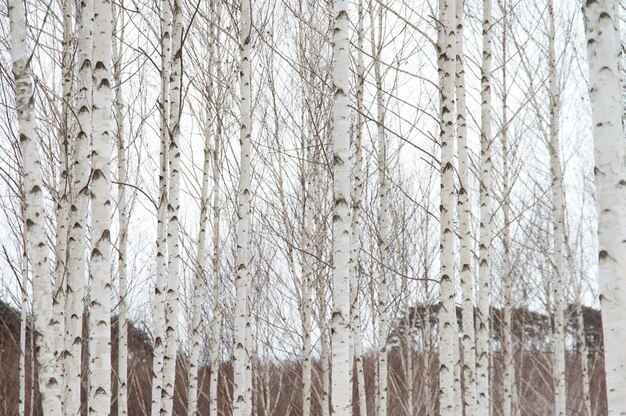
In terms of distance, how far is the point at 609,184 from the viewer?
2.95 meters

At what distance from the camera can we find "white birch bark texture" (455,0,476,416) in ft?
17.7

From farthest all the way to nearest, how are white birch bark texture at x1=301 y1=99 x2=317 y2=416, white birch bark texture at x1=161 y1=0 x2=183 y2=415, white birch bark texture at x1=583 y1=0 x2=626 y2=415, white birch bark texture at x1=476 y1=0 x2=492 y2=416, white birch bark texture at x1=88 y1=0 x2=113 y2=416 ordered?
1. white birch bark texture at x1=301 y1=99 x2=317 y2=416
2. white birch bark texture at x1=476 y1=0 x2=492 y2=416
3. white birch bark texture at x1=161 y1=0 x2=183 y2=415
4. white birch bark texture at x1=88 y1=0 x2=113 y2=416
5. white birch bark texture at x1=583 y1=0 x2=626 y2=415

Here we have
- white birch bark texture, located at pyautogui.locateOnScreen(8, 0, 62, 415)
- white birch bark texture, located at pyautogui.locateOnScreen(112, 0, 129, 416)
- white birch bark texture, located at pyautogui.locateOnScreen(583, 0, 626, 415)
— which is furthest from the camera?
white birch bark texture, located at pyautogui.locateOnScreen(112, 0, 129, 416)

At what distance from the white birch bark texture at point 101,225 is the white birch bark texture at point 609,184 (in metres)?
2.44

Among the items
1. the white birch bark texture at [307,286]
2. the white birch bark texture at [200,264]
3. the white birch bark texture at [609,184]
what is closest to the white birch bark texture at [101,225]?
the white birch bark texture at [609,184]

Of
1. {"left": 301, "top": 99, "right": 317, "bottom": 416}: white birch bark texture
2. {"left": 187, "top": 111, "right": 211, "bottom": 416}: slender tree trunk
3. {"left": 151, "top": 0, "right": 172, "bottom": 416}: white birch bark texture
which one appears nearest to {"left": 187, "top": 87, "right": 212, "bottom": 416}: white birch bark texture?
{"left": 187, "top": 111, "right": 211, "bottom": 416}: slender tree trunk

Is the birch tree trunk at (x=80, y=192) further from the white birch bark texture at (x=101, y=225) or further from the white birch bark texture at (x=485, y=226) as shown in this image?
the white birch bark texture at (x=485, y=226)

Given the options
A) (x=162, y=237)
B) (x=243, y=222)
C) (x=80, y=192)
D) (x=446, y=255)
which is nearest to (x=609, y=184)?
(x=446, y=255)

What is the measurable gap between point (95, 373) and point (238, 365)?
2.40m

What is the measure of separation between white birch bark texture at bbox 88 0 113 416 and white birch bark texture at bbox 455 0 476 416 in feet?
9.28

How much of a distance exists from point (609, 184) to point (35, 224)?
2608mm

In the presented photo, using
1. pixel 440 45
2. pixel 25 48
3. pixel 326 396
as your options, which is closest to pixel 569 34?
pixel 440 45

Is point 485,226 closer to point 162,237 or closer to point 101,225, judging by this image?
point 162,237

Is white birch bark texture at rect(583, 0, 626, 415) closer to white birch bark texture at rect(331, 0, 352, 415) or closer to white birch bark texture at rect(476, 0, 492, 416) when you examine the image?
white birch bark texture at rect(331, 0, 352, 415)
